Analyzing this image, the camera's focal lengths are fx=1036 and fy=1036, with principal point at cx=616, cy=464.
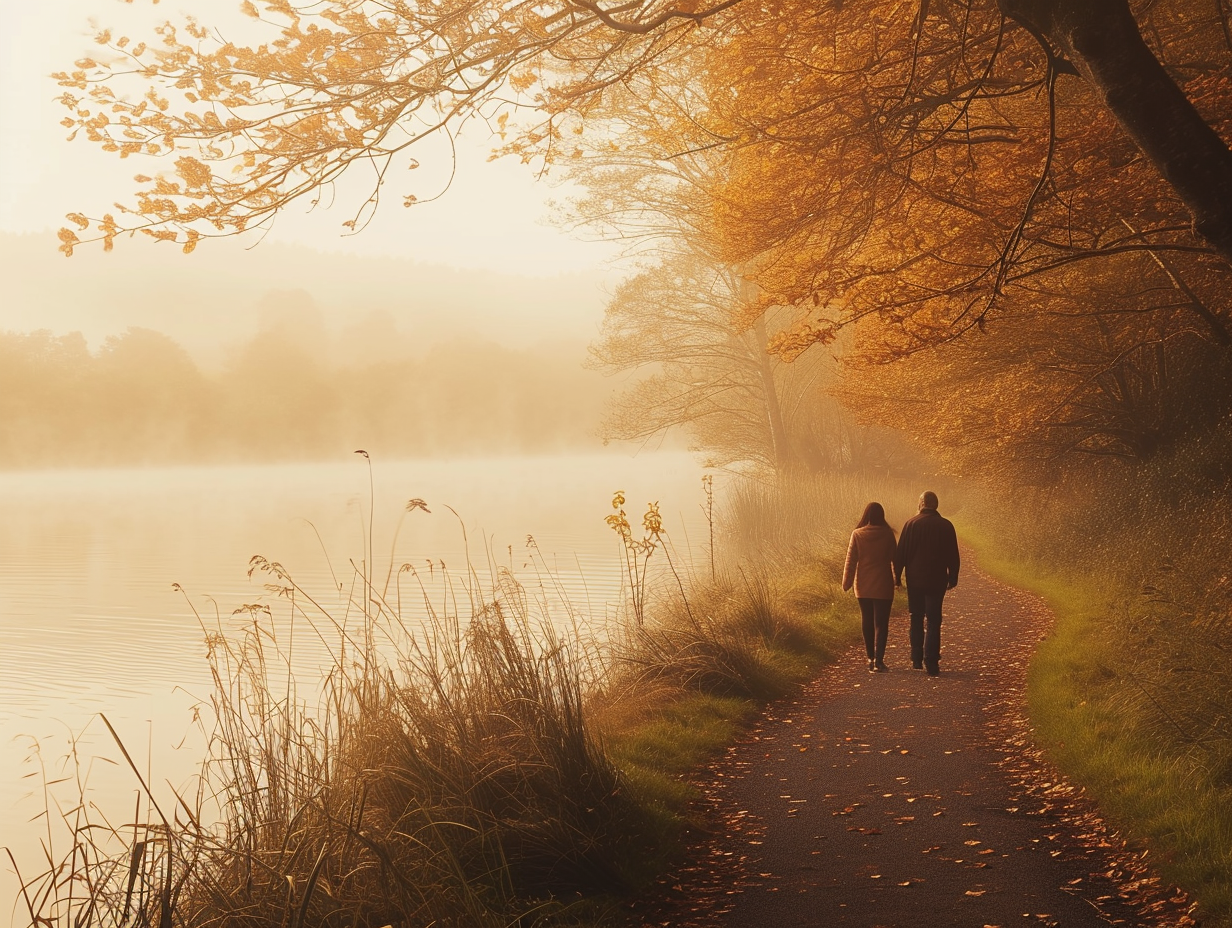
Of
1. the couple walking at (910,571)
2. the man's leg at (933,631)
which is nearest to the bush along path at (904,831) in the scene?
the man's leg at (933,631)

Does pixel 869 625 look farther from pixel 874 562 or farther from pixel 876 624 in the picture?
pixel 874 562

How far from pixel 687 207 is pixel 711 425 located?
8296mm

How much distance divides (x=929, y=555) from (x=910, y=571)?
245mm

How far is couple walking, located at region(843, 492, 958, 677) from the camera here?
10.2m

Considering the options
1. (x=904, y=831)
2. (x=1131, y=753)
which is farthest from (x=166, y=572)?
(x=1131, y=753)

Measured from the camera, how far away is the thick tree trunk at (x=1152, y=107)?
558cm

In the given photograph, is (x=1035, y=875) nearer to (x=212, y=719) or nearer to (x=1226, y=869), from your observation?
(x=1226, y=869)

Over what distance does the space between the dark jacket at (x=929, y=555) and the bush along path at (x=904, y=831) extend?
3.56 feet

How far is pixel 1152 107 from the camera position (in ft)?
18.5

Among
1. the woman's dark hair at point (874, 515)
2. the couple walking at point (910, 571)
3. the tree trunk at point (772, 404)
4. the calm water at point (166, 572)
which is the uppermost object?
the tree trunk at point (772, 404)

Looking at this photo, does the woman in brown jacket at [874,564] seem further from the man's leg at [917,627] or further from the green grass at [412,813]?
the green grass at [412,813]

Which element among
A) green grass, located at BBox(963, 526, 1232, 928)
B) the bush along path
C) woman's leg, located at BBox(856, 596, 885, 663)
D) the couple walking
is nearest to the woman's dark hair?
the couple walking

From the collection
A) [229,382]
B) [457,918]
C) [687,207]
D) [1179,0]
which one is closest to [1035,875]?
[457,918]

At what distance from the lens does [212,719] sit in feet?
35.7
